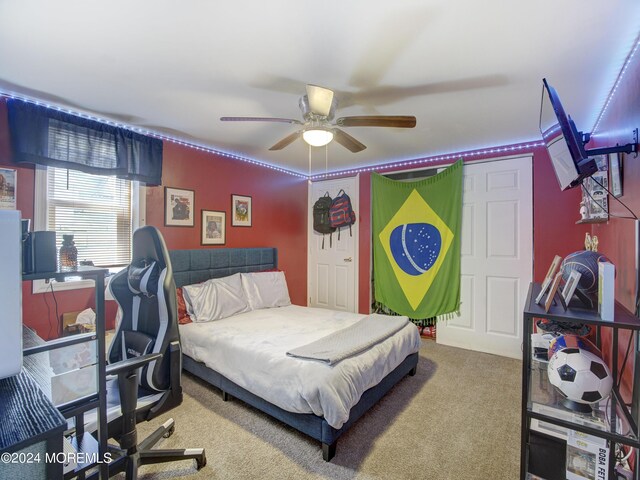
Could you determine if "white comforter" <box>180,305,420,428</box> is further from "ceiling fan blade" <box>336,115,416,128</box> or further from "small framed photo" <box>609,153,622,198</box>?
"small framed photo" <box>609,153,622,198</box>

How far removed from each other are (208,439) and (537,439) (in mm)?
1909

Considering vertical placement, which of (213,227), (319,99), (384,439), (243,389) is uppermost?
(319,99)

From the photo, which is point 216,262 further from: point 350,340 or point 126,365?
point 126,365

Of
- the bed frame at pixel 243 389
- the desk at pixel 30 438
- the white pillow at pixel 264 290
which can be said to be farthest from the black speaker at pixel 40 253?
the white pillow at pixel 264 290

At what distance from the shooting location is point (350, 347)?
7.17ft

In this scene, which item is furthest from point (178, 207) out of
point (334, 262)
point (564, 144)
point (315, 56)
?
point (564, 144)

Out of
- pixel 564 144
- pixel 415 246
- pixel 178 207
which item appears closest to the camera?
pixel 564 144

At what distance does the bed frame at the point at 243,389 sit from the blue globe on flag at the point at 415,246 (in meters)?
1.36

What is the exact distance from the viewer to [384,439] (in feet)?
6.62

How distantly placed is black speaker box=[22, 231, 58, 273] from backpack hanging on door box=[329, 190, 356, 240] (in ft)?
12.7

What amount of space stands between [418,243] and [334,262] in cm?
143

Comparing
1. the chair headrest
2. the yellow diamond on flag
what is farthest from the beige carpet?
the yellow diamond on flag

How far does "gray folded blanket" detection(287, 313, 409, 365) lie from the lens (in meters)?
2.04

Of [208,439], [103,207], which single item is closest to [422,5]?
[208,439]
